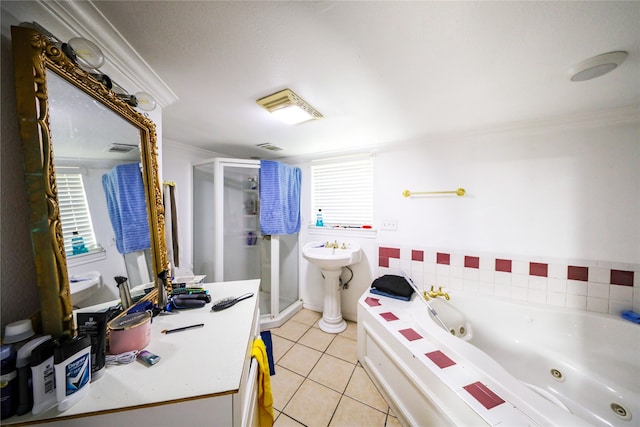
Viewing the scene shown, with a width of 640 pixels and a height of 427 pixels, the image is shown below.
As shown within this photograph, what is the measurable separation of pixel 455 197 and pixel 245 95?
1.90 m

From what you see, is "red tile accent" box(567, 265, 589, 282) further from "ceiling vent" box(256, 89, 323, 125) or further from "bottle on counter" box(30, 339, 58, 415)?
"bottle on counter" box(30, 339, 58, 415)

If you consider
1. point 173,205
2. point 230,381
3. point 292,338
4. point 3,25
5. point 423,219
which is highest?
point 3,25

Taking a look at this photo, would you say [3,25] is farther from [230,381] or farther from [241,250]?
[241,250]

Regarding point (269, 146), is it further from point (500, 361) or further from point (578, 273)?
point (578, 273)

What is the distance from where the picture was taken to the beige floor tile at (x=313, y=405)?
4.07 ft

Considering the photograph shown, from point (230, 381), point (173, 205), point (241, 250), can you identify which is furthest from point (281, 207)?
point (230, 381)

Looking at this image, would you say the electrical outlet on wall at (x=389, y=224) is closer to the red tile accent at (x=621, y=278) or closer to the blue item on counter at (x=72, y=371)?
the red tile accent at (x=621, y=278)

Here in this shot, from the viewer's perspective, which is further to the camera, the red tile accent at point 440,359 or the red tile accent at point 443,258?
the red tile accent at point 443,258

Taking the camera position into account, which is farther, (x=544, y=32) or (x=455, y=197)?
(x=455, y=197)

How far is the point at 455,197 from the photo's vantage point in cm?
182

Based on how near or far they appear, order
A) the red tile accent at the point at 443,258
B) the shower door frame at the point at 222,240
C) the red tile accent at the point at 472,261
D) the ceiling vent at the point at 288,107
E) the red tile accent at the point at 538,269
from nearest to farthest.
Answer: the ceiling vent at the point at 288,107
the red tile accent at the point at 538,269
the red tile accent at the point at 472,261
the red tile accent at the point at 443,258
the shower door frame at the point at 222,240

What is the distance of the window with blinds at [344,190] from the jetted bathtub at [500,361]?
931 millimetres

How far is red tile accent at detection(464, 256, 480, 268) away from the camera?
5.76ft

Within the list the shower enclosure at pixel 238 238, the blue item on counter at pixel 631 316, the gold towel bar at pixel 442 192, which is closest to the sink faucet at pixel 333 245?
the shower enclosure at pixel 238 238
